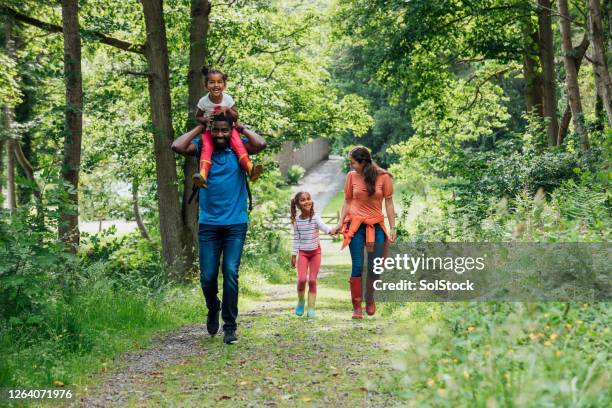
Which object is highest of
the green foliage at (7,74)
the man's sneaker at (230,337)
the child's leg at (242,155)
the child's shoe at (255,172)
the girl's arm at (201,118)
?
the green foliage at (7,74)

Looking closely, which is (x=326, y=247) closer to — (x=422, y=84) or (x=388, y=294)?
(x=422, y=84)

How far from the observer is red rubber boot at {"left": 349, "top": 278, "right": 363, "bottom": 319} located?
942 centimetres

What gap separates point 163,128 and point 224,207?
6420mm

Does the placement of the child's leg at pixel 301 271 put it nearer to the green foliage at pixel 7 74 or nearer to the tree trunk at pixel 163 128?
the tree trunk at pixel 163 128

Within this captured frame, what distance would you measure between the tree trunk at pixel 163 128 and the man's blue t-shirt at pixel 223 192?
583 centimetres

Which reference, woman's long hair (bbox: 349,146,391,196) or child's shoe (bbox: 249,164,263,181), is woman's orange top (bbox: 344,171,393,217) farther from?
child's shoe (bbox: 249,164,263,181)

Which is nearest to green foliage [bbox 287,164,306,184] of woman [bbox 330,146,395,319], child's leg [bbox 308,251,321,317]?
child's leg [bbox 308,251,321,317]

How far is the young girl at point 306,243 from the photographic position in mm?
9922

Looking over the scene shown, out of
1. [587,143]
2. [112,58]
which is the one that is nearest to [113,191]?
[112,58]

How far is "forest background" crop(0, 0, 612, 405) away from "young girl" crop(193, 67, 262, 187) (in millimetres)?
1238

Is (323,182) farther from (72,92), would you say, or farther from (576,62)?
(72,92)

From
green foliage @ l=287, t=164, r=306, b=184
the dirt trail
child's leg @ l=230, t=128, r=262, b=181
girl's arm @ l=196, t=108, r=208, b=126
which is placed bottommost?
the dirt trail

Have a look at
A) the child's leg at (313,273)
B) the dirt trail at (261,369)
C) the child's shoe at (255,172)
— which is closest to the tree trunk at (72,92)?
the child's leg at (313,273)

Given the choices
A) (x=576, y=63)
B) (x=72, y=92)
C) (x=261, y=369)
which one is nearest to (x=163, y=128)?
(x=72, y=92)
